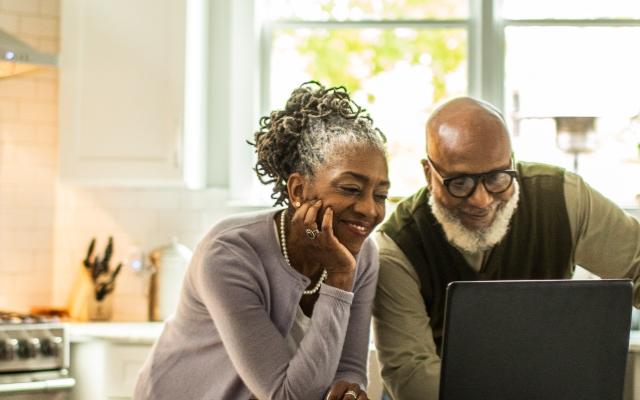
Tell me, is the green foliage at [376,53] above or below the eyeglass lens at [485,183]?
above

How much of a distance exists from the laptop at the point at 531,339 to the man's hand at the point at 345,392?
41 centimetres

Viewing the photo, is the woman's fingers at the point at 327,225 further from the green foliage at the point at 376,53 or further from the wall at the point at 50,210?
the green foliage at the point at 376,53

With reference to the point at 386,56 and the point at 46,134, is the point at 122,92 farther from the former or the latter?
the point at 386,56

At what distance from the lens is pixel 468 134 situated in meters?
2.38

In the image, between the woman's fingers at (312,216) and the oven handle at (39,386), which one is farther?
the oven handle at (39,386)

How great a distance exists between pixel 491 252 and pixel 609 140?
2242mm

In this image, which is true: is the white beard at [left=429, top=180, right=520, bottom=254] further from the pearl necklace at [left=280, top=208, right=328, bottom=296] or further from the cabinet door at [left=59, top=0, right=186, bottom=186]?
the cabinet door at [left=59, top=0, right=186, bottom=186]

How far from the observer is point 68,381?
3.64 m

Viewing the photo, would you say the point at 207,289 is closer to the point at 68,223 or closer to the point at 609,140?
the point at 68,223

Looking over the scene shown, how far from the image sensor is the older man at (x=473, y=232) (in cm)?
235

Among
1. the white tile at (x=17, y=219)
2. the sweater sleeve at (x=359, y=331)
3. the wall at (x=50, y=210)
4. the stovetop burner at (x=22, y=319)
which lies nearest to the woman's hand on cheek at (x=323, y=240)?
the sweater sleeve at (x=359, y=331)

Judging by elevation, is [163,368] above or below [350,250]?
below

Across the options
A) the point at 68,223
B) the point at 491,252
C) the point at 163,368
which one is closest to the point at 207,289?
the point at 163,368

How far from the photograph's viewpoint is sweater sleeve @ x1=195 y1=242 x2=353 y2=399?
2.04m
